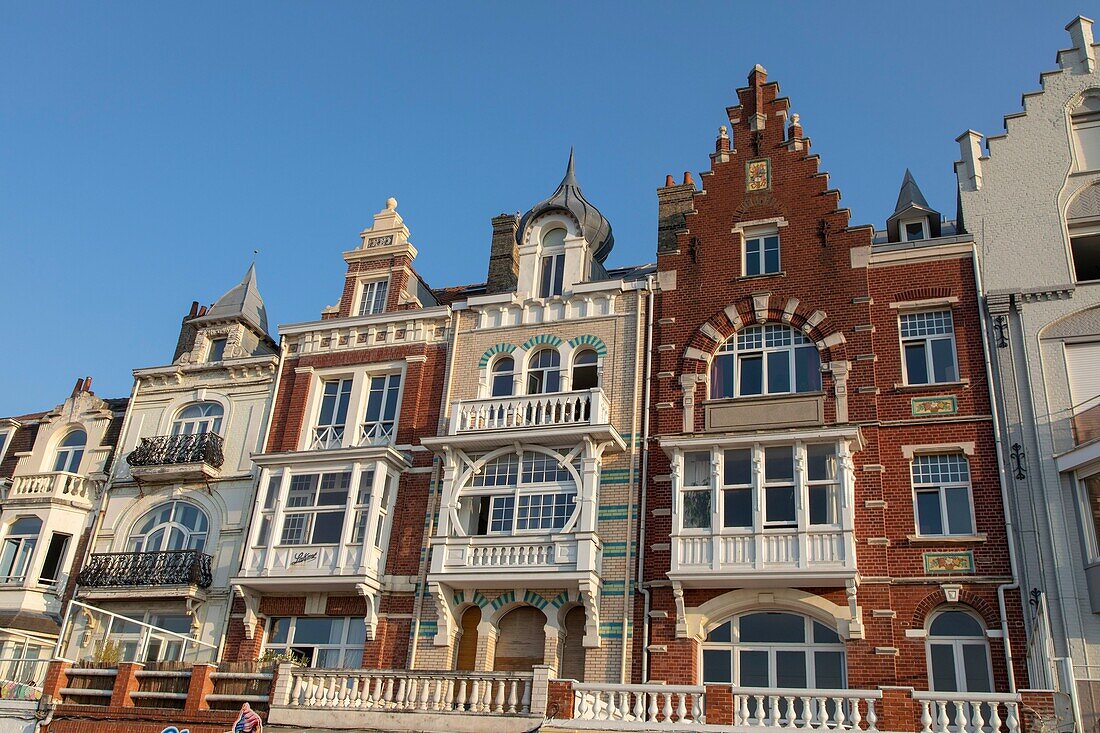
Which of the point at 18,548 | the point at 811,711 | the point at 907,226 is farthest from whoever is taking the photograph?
the point at 18,548

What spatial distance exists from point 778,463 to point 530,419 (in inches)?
229

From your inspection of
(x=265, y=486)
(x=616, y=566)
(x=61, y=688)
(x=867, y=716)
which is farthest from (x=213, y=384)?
(x=867, y=716)

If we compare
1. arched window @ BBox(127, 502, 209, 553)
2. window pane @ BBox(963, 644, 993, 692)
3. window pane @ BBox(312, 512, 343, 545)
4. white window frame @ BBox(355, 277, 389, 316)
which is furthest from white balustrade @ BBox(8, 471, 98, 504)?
window pane @ BBox(963, 644, 993, 692)

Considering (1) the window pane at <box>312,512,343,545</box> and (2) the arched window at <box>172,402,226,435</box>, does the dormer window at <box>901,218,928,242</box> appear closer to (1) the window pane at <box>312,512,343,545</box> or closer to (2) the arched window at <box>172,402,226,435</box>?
(1) the window pane at <box>312,512,343,545</box>

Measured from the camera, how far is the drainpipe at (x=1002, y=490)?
19953mm

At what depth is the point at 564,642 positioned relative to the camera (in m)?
23.3

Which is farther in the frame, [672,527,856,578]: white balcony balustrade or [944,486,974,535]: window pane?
[944,486,974,535]: window pane

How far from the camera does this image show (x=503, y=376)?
2708cm

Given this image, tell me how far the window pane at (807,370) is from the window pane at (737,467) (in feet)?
6.72

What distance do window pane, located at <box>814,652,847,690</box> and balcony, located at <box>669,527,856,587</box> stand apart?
4.77 feet

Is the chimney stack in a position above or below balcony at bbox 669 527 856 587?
above

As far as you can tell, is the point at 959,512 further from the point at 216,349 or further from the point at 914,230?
the point at 216,349

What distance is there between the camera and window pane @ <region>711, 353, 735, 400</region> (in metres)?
24.6

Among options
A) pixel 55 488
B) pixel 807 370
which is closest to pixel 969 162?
pixel 807 370
